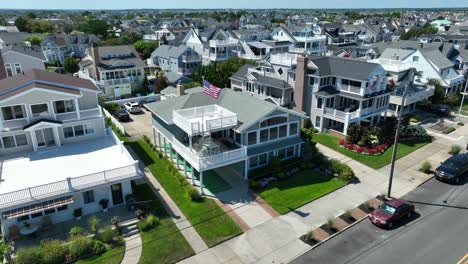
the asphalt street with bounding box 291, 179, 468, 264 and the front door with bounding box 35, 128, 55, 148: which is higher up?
the front door with bounding box 35, 128, 55, 148

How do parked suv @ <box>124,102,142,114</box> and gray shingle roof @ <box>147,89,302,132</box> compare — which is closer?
gray shingle roof @ <box>147,89,302,132</box>

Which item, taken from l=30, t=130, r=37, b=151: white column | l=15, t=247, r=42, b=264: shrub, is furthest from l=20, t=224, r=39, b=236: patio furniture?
l=30, t=130, r=37, b=151: white column

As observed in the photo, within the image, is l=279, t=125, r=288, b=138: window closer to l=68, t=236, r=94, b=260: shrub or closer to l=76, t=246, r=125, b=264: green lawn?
l=76, t=246, r=125, b=264: green lawn

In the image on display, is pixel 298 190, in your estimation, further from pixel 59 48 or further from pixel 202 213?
pixel 59 48

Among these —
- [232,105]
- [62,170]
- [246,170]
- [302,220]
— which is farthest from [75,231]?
[232,105]

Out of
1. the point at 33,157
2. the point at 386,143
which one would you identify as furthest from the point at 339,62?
the point at 33,157
